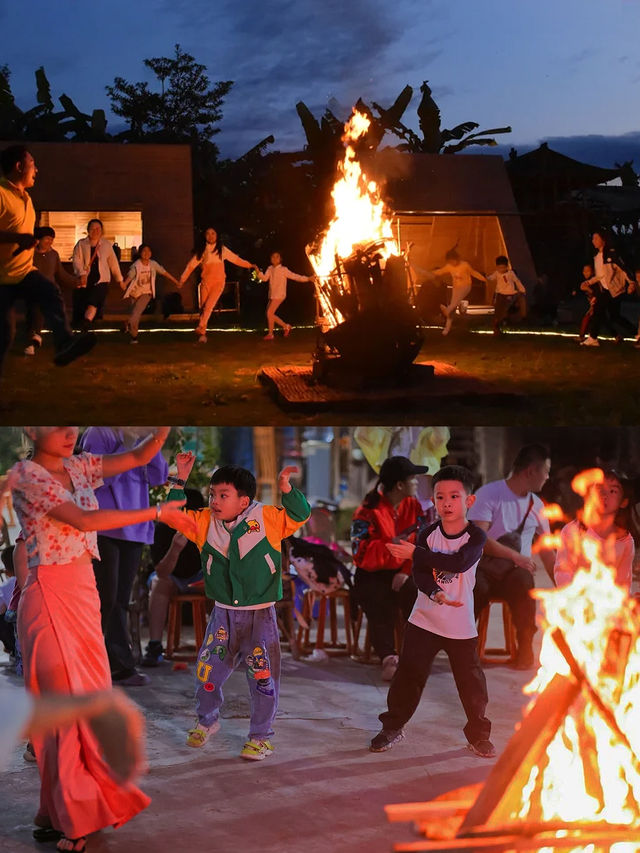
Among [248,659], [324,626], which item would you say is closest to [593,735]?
[248,659]

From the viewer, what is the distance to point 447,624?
19.1 feet

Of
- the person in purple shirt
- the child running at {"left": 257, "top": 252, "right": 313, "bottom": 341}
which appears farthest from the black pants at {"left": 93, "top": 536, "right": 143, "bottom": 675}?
the child running at {"left": 257, "top": 252, "right": 313, "bottom": 341}

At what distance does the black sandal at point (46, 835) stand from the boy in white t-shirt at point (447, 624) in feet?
6.14

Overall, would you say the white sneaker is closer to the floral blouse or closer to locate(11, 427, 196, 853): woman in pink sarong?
locate(11, 427, 196, 853): woman in pink sarong

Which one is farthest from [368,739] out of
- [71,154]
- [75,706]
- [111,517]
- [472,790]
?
[71,154]

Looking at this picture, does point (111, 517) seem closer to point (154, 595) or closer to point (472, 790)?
point (472, 790)

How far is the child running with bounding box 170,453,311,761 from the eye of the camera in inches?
231

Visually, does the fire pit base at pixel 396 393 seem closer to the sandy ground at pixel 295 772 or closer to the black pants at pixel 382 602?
the black pants at pixel 382 602

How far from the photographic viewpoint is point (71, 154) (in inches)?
669

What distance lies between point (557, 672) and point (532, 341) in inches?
386

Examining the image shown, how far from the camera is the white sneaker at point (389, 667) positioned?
7645mm

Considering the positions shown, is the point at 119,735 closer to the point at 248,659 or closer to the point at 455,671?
the point at 248,659

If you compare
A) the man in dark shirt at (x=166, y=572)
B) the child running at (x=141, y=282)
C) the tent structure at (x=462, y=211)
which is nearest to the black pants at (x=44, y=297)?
the man in dark shirt at (x=166, y=572)

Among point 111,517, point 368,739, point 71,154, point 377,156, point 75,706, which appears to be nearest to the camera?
point 75,706
